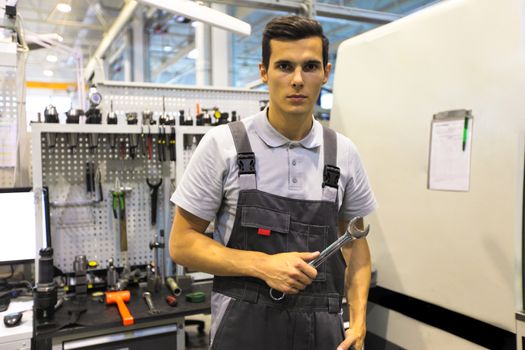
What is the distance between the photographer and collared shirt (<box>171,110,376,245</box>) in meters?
1.09

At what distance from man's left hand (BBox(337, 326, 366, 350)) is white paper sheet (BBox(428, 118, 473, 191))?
724 millimetres

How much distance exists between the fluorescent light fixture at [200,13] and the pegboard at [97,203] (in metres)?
0.63

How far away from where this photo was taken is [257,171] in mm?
1104

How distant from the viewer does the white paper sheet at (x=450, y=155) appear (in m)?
1.57

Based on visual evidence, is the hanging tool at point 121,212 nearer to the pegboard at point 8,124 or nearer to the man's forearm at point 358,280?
the pegboard at point 8,124

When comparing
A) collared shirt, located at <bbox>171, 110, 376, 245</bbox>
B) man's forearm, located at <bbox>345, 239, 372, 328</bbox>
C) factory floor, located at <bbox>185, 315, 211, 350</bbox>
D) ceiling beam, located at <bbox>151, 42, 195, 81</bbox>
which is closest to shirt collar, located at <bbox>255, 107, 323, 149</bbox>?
collared shirt, located at <bbox>171, 110, 376, 245</bbox>

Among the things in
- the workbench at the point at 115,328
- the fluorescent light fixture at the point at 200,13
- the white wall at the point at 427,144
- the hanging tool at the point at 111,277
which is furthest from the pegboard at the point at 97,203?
the white wall at the point at 427,144

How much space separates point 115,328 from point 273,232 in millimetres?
847

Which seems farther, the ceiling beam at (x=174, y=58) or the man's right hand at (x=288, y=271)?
the ceiling beam at (x=174, y=58)

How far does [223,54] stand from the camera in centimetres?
402

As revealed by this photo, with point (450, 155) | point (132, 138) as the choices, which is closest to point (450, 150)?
point (450, 155)

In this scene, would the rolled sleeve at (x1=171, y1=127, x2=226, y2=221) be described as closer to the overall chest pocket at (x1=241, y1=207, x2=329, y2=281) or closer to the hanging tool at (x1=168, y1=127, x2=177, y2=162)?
the overall chest pocket at (x1=241, y1=207, x2=329, y2=281)

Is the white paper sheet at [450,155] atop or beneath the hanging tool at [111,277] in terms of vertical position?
atop

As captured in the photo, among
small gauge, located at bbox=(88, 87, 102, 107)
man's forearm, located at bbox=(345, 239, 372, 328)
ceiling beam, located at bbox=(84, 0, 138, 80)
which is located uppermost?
ceiling beam, located at bbox=(84, 0, 138, 80)
